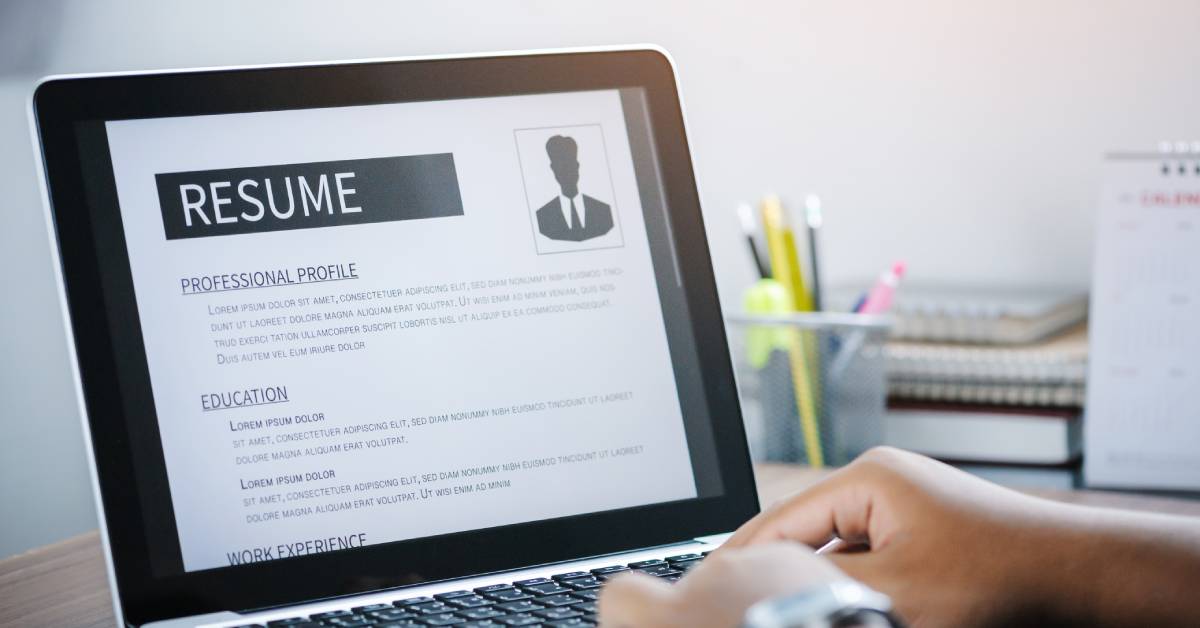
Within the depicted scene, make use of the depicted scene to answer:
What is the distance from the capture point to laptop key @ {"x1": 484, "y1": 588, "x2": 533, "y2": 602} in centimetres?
54

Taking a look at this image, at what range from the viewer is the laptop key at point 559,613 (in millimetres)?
500

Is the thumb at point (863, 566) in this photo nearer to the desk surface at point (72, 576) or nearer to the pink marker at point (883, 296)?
the desk surface at point (72, 576)

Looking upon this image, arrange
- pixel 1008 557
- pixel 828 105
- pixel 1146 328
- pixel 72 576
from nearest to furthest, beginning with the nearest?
pixel 1008 557, pixel 72 576, pixel 1146 328, pixel 828 105

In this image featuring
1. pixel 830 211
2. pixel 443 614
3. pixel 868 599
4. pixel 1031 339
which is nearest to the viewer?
pixel 868 599

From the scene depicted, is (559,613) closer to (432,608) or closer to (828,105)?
(432,608)

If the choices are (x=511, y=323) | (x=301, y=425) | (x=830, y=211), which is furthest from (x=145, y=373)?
(x=830, y=211)

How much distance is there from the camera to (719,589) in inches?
15.2

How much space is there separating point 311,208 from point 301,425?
0.37 feet

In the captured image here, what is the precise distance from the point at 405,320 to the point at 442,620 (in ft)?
0.55

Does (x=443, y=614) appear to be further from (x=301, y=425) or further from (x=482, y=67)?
(x=482, y=67)

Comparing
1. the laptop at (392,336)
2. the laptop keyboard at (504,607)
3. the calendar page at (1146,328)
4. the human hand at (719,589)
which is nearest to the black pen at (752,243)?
the calendar page at (1146,328)

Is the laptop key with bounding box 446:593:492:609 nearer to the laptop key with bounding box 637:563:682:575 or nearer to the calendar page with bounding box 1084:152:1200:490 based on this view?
the laptop key with bounding box 637:563:682:575

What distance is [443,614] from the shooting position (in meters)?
0.52

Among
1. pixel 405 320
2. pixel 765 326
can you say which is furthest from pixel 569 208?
pixel 765 326
